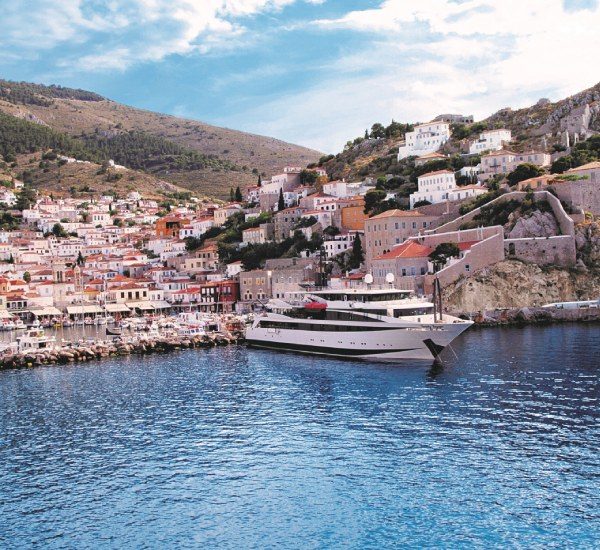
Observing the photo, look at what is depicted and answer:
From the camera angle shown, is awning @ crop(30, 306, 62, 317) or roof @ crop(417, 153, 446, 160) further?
roof @ crop(417, 153, 446, 160)

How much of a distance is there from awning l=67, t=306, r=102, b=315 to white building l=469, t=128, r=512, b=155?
42.5 meters

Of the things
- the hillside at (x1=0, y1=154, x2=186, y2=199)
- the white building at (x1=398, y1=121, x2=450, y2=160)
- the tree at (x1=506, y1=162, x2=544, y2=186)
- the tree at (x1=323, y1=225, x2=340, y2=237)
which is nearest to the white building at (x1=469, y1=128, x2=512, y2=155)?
the white building at (x1=398, y1=121, x2=450, y2=160)

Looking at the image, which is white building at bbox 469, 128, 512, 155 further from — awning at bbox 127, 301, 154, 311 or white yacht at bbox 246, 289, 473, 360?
white yacht at bbox 246, 289, 473, 360

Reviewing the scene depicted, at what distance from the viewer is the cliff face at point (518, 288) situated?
1944 inches

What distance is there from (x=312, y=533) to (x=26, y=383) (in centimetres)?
2269

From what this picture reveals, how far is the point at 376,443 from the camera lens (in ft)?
67.1

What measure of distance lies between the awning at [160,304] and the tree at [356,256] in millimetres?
18251

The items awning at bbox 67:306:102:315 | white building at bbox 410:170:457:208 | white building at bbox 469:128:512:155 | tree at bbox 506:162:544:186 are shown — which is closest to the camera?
tree at bbox 506:162:544:186

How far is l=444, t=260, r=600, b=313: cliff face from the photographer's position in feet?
162

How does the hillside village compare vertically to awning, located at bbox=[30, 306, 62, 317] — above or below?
above

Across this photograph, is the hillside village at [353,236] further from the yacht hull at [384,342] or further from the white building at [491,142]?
the yacht hull at [384,342]

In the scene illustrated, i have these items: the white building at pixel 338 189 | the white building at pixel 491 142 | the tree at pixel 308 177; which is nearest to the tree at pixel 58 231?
the tree at pixel 308 177

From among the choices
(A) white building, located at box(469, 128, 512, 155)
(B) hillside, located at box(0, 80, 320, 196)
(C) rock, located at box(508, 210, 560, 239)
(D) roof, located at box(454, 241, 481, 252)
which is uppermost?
(B) hillside, located at box(0, 80, 320, 196)

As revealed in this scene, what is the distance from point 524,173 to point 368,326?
3203 centimetres
